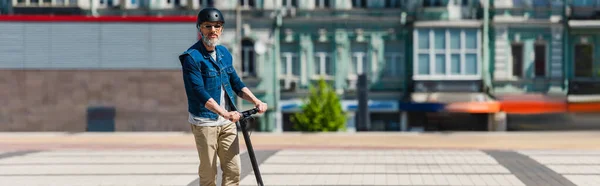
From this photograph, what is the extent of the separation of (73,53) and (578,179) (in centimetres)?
2259

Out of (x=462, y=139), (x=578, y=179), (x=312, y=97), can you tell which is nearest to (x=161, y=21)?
(x=312, y=97)

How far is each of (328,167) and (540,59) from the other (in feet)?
84.1

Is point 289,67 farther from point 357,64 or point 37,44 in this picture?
point 37,44

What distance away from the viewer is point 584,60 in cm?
4081

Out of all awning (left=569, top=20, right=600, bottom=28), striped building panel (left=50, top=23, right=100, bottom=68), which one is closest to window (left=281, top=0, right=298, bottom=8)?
striped building panel (left=50, top=23, right=100, bottom=68)

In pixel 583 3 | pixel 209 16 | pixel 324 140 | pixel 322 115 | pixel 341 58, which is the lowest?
pixel 324 140

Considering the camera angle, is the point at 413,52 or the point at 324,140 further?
the point at 413,52

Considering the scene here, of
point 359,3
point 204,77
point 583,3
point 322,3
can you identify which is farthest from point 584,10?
point 204,77

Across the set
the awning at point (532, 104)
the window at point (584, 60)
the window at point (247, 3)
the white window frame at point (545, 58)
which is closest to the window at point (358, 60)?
the window at point (247, 3)

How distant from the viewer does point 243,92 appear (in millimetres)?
8891

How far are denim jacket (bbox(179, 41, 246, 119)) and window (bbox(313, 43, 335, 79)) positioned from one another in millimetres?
32322

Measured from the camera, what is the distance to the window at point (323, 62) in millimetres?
41188

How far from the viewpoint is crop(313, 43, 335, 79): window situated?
41.2m

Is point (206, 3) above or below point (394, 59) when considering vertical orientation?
above
